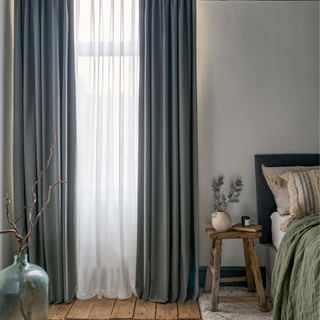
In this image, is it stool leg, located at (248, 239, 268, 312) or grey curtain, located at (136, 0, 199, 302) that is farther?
grey curtain, located at (136, 0, 199, 302)

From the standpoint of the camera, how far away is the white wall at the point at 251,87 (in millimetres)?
2375

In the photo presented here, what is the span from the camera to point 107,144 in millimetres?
2236

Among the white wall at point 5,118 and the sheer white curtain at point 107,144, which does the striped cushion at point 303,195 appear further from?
the white wall at point 5,118

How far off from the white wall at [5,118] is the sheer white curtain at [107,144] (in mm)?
527

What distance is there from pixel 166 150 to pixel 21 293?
1294 mm

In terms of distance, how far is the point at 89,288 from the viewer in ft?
7.32

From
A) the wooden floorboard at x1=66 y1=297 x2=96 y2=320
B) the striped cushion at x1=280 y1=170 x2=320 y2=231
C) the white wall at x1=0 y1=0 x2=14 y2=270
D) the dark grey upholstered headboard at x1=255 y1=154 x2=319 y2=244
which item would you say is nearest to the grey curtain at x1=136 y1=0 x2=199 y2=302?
the wooden floorboard at x1=66 y1=297 x2=96 y2=320

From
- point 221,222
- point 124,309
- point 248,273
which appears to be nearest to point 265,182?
point 221,222

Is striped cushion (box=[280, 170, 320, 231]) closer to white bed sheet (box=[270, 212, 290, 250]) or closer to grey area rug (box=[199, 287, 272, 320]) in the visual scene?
white bed sheet (box=[270, 212, 290, 250])

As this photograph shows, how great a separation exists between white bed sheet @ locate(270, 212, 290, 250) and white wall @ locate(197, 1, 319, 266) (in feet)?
0.66

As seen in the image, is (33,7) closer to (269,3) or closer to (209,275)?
(269,3)

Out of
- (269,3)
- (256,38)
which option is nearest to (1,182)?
(256,38)

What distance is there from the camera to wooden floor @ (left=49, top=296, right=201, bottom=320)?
1.98 m

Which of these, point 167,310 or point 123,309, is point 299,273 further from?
point 123,309
